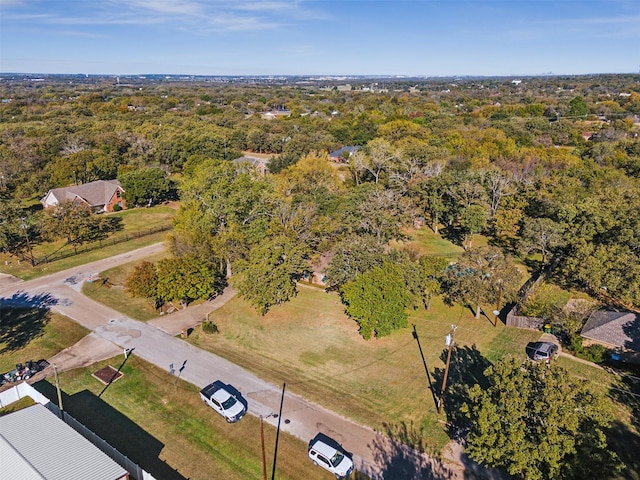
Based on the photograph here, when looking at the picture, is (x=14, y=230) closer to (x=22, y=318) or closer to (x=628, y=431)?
(x=22, y=318)

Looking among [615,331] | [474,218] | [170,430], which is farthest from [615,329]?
[170,430]

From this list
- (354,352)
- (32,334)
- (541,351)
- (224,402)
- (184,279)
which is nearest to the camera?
(224,402)

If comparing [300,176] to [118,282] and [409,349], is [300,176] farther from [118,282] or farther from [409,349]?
[409,349]

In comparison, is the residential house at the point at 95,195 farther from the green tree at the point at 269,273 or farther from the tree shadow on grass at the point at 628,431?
the tree shadow on grass at the point at 628,431

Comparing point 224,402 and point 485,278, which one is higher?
point 485,278

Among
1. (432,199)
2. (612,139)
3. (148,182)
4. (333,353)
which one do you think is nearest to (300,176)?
(432,199)

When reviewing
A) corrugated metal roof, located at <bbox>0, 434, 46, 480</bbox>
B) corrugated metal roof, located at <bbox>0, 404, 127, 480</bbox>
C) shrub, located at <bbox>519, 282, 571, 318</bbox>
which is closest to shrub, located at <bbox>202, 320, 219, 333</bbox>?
corrugated metal roof, located at <bbox>0, 404, 127, 480</bbox>

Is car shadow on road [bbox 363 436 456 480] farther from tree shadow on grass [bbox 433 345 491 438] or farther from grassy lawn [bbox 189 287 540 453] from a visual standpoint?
tree shadow on grass [bbox 433 345 491 438]
